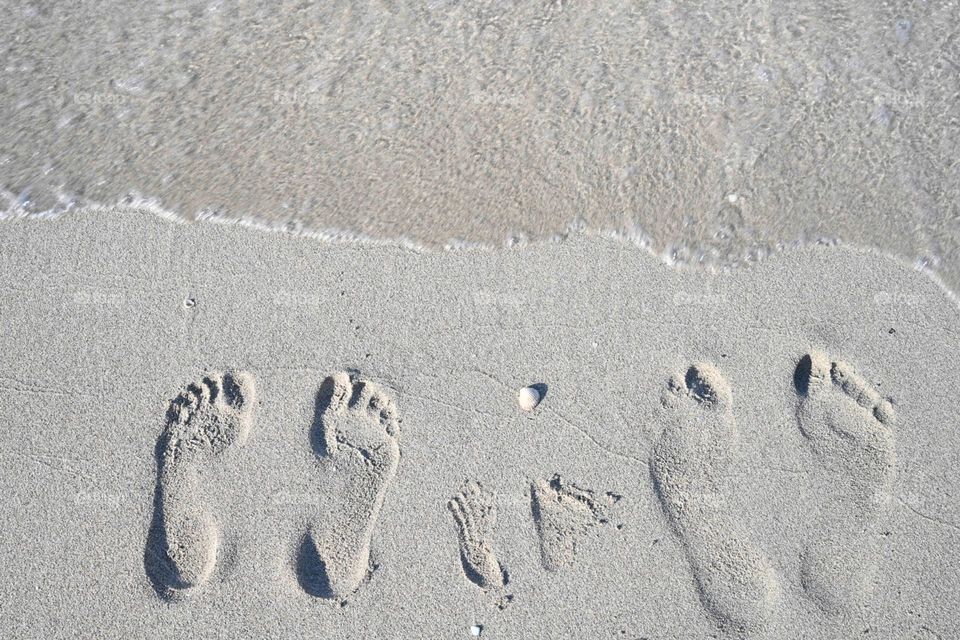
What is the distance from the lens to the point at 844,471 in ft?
10.4

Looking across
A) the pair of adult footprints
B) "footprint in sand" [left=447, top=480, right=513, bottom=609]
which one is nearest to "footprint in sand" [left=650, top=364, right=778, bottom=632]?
the pair of adult footprints

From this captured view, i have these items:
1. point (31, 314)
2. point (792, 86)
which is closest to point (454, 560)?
point (31, 314)

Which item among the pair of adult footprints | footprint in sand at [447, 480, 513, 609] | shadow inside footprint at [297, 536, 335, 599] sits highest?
the pair of adult footprints

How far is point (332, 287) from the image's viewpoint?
327cm

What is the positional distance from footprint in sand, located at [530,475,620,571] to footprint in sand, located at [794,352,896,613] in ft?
3.20

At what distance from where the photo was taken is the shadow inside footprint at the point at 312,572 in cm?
312

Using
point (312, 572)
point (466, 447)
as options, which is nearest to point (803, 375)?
point (466, 447)

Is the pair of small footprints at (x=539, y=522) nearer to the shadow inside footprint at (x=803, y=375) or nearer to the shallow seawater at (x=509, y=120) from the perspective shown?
the shadow inside footprint at (x=803, y=375)

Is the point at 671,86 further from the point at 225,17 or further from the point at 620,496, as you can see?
the point at 225,17

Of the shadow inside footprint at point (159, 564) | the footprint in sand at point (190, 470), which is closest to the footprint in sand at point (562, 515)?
the footprint in sand at point (190, 470)

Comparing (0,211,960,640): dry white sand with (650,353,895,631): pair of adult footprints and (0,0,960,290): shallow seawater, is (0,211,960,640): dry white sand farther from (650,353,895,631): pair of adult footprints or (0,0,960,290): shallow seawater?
(0,0,960,290): shallow seawater

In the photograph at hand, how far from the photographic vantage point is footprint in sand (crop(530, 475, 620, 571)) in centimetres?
314

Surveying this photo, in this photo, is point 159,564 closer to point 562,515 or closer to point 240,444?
point 240,444

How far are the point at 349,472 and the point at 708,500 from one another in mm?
1672
